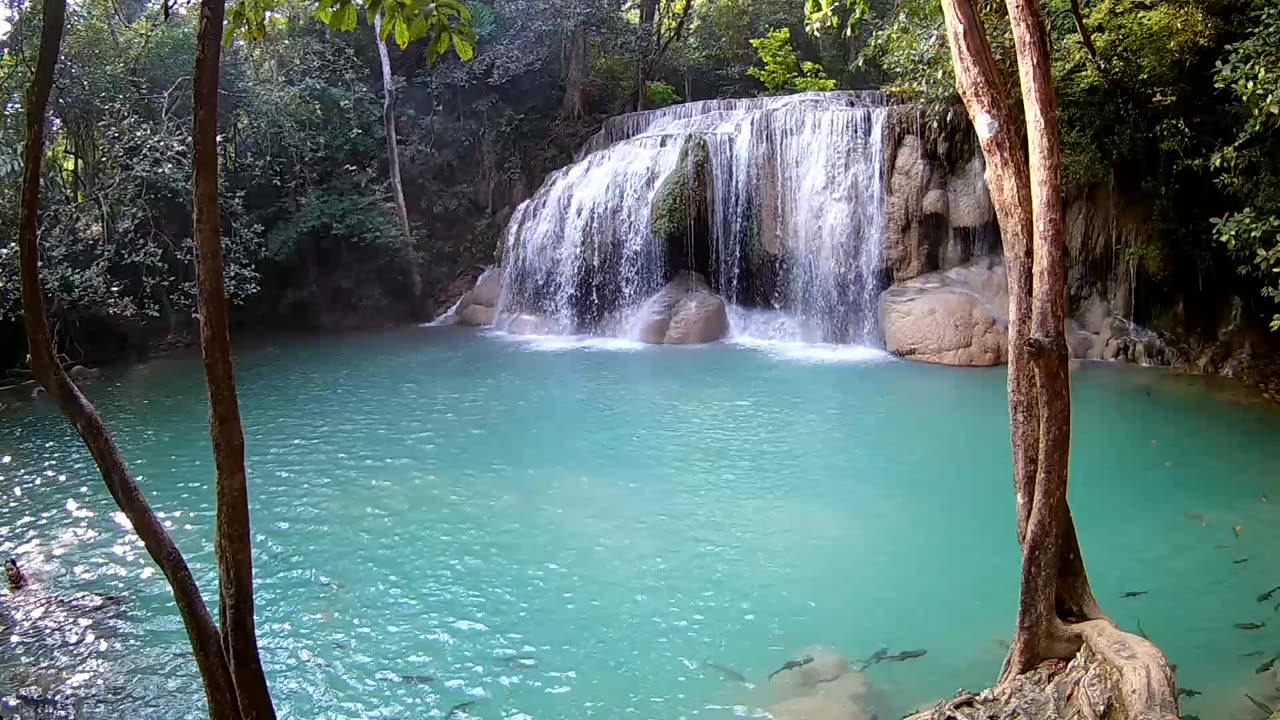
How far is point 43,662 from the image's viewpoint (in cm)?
412

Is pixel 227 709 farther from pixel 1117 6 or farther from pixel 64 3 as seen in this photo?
pixel 1117 6

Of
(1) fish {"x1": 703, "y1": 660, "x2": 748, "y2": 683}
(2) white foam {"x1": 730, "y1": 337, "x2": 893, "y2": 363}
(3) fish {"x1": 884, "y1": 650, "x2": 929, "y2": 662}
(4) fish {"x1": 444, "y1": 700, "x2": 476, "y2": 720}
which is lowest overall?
(4) fish {"x1": 444, "y1": 700, "x2": 476, "y2": 720}

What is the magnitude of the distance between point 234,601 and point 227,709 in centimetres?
27

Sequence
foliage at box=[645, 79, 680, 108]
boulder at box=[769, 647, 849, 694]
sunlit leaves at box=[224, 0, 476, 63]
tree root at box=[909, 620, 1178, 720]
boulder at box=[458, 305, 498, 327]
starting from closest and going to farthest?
sunlit leaves at box=[224, 0, 476, 63], tree root at box=[909, 620, 1178, 720], boulder at box=[769, 647, 849, 694], boulder at box=[458, 305, 498, 327], foliage at box=[645, 79, 680, 108]

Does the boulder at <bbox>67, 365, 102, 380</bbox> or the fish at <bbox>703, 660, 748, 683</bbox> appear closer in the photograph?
the fish at <bbox>703, 660, 748, 683</bbox>

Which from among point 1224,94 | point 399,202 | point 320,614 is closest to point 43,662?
point 320,614

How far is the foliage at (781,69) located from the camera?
16950mm

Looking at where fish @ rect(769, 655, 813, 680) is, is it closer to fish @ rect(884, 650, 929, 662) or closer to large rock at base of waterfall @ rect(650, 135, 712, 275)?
fish @ rect(884, 650, 929, 662)

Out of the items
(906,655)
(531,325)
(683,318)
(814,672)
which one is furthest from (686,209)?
(814,672)

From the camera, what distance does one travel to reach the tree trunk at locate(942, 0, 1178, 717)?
2.76 m

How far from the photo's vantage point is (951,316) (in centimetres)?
1027

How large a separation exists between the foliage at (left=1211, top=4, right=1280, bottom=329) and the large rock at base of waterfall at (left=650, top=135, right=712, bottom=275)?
653 centimetres

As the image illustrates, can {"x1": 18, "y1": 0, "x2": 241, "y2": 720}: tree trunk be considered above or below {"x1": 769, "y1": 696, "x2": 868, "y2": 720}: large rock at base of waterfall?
above

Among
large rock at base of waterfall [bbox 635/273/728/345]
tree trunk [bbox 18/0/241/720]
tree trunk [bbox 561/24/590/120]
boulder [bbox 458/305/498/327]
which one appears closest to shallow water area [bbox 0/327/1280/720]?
tree trunk [bbox 18/0/241/720]
